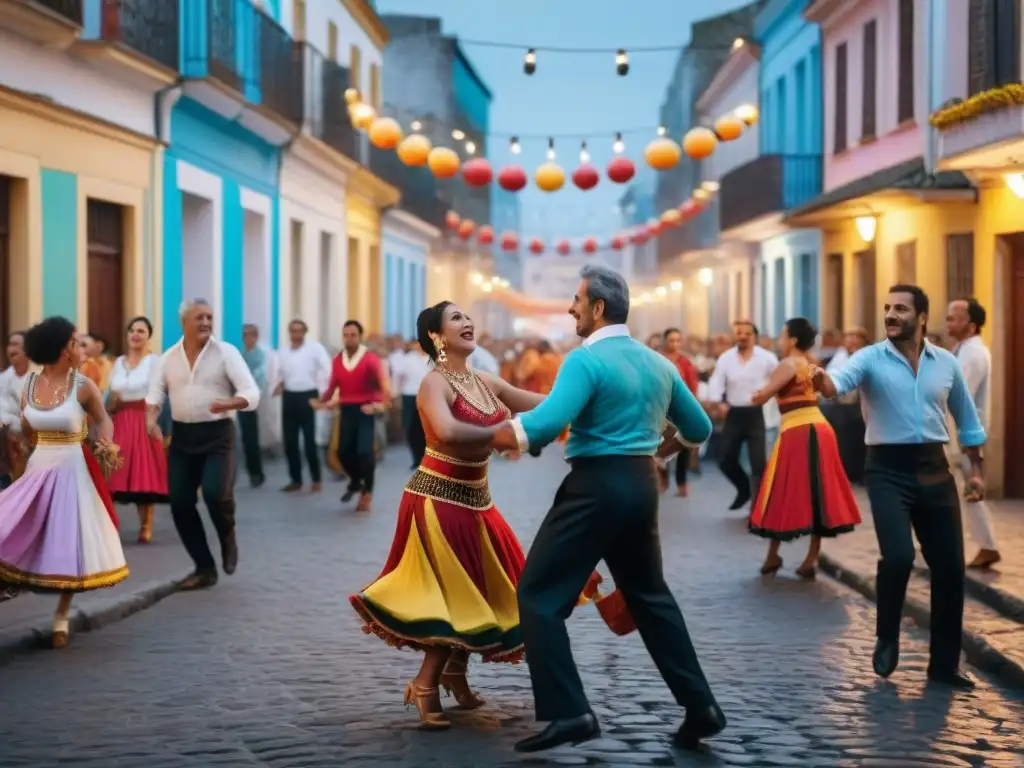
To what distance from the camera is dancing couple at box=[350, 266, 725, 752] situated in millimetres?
6574

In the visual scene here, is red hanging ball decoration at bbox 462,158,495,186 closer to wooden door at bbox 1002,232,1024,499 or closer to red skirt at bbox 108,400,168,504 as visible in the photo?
wooden door at bbox 1002,232,1024,499

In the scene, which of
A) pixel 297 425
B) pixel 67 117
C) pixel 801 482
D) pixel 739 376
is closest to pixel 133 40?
pixel 67 117

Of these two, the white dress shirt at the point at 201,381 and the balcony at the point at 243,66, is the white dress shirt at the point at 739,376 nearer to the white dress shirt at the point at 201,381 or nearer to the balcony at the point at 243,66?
the white dress shirt at the point at 201,381

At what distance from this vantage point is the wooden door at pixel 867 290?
86.5 ft

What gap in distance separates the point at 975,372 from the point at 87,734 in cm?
795

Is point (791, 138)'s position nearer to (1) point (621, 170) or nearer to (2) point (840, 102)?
(2) point (840, 102)

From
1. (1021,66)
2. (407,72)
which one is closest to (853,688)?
(1021,66)

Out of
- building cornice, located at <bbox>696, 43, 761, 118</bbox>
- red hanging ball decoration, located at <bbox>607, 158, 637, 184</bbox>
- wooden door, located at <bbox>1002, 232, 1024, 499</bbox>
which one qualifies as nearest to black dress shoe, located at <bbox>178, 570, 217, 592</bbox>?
wooden door, located at <bbox>1002, 232, 1024, 499</bbox>

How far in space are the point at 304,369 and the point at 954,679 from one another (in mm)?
12314

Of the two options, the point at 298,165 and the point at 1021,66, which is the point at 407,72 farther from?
the point at 1021,66

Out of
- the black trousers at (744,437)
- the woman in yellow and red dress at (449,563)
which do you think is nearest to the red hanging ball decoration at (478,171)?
the black trousers at (744,437)

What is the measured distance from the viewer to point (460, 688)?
296 inches

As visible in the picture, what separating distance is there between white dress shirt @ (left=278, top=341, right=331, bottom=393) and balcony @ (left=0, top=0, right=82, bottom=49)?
4321 millimetres

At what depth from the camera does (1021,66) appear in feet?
58.6
